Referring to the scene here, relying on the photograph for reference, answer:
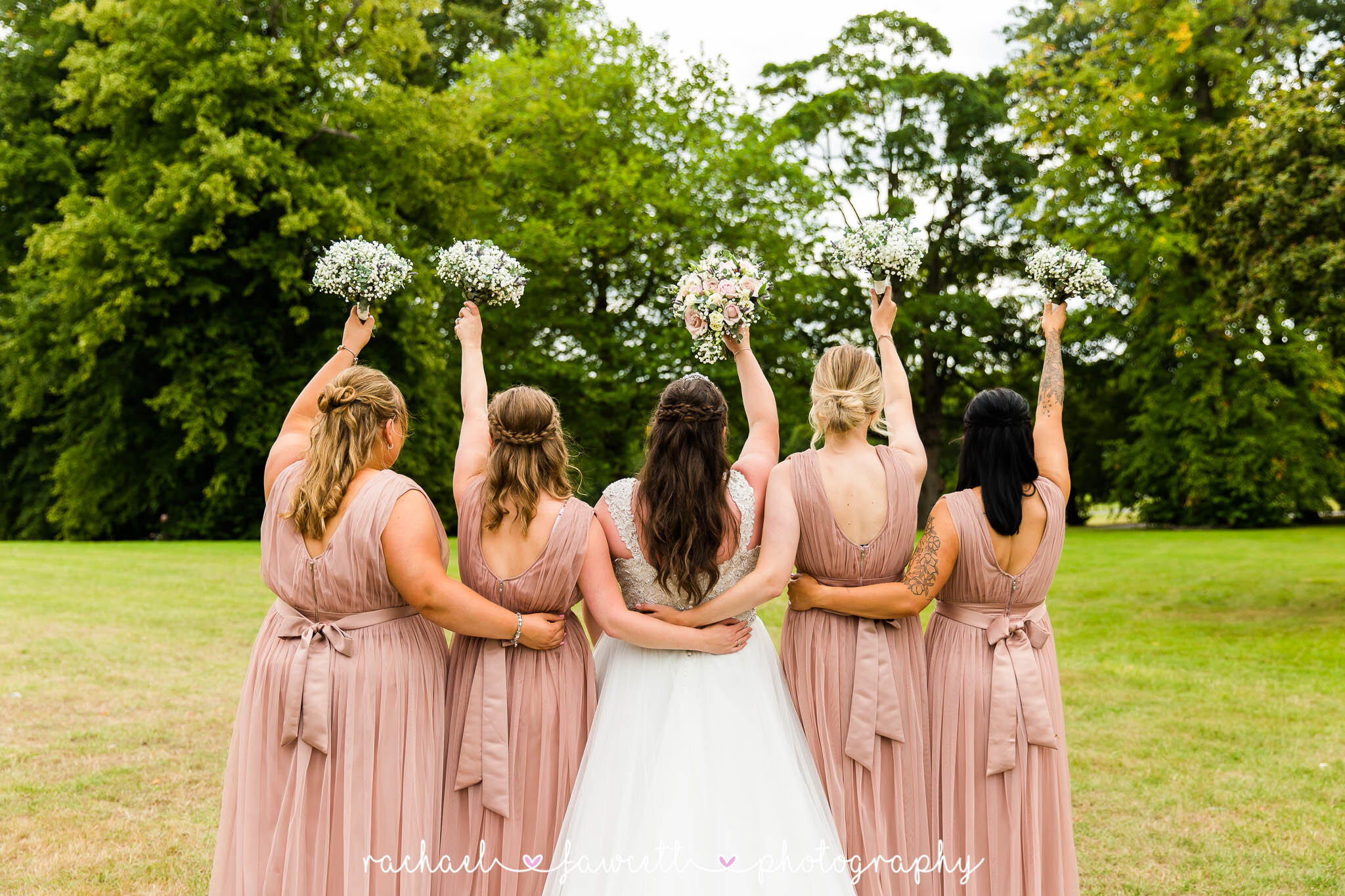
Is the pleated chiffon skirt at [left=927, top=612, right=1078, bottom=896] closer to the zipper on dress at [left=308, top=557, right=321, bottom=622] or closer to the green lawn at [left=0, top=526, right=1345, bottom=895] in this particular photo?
the green lawn at [left=0, top=526, right=1345, bottom=895]

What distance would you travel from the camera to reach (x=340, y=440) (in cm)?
382

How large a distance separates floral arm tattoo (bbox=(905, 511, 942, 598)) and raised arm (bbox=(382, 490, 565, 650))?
162cm

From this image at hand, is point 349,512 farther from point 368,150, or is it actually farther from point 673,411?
point 368,150

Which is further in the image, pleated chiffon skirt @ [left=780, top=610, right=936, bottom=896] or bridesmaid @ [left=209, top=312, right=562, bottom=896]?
pleated chiffon skirt @ [left=780, top=610, right=936, bottom=896]

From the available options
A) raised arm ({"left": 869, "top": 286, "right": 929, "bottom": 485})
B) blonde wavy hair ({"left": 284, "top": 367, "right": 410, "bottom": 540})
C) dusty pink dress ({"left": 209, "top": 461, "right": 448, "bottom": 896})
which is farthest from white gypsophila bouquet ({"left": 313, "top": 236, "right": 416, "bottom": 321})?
raised arm ({"left": 869, "top": 286, "right": 929, "bottom": 485})

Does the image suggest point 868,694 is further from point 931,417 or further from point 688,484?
point 931,417

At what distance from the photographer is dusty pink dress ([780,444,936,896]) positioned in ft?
13.4

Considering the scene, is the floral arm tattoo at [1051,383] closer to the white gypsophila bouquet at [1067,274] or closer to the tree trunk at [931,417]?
the white gypsophila bouquet at [1067,274]

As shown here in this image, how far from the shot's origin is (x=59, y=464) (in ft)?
84.4

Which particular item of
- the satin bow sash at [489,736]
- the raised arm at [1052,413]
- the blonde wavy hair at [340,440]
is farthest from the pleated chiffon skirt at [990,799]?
the blonde wavy hair at [340,440]

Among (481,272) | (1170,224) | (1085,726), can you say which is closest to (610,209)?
(1170,224)

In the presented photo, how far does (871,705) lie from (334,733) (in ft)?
6.84

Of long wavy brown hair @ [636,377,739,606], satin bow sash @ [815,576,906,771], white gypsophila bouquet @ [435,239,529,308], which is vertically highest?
white gypsophila bouquet @ [435,239,529,308]

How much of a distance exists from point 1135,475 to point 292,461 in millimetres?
32012
